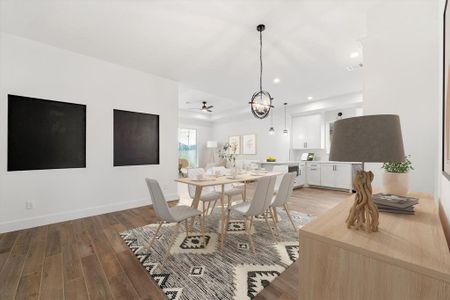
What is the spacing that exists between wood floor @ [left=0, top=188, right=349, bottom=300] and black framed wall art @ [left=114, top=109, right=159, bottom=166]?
136cm

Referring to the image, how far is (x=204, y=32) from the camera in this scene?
9.00ft

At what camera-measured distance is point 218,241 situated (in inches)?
97.0

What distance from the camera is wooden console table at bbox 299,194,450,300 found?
0.68 meters

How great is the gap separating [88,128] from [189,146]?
5.86 metres

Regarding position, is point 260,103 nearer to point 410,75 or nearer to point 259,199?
point 259,199

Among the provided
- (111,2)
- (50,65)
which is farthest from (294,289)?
(50,65)

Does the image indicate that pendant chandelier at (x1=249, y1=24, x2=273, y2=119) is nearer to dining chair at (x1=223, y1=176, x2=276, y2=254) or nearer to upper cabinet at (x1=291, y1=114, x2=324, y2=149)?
dining chair at (x1=223, y1=176, x2=276, y2=254)

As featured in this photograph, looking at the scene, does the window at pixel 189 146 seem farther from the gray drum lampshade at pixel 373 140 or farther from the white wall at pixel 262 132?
the gray drum lampshade at pixel 373 140

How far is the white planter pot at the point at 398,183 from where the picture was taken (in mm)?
1519

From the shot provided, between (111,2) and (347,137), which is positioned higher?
(111,2)

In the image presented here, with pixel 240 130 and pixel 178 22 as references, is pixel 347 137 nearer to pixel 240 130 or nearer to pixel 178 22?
pixel 178 22

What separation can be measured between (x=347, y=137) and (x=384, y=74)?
1.90 meters

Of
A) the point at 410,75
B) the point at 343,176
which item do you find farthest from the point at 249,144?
the point at 410,75

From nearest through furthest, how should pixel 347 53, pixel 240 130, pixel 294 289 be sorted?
pixel 294 289 < pixel 347 53 < pixel 240 130
